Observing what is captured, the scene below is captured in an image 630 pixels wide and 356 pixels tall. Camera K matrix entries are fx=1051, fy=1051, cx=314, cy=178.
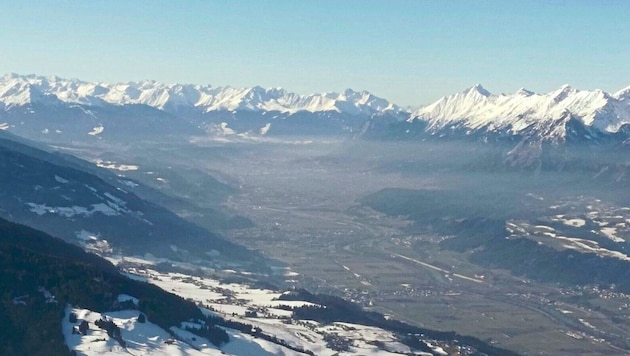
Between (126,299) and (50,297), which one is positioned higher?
Answer: (50,297)

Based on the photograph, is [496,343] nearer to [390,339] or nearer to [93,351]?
[390,339]

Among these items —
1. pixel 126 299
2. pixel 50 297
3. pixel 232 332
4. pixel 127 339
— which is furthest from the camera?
pixel 232 332

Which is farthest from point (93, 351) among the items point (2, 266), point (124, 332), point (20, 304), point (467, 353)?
point (467, 353)

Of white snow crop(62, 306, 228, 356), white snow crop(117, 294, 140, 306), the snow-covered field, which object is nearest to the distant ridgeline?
white snow crop(117, 294, 140, 306)

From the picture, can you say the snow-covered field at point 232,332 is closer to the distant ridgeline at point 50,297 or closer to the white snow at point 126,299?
the white snow at point 126,299

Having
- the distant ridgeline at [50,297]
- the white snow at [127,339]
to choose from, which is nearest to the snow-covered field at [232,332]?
the white snow at [127,339]

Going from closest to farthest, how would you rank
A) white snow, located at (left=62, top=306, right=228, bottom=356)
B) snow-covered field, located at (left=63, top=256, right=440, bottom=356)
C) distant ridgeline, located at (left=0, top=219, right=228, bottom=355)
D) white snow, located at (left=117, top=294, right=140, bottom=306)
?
white snow, located at (left=62, top=306, right=228, bottom=356)
distant ridgeline, located at (left=0, top=219, right=228, bottom=355)
snow-covered field, located at (left=63, top=256, right=440, bottom=356)
white snow, located at (left=117, top=294, right=140, bottom=306)

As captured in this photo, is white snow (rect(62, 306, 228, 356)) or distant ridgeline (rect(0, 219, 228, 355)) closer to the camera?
white snow (rect(62, 306, 228, 356))

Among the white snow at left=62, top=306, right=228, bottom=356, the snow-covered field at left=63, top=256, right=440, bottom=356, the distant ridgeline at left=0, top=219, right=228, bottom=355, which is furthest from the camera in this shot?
the snow-covered field at left=63, top=256, right=440, bottom=356

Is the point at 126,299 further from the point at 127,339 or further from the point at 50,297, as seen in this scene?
the point at 127,339

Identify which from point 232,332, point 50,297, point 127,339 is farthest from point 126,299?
point 232,332

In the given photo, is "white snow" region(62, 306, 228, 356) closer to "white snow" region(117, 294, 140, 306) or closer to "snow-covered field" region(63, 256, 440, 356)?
"snow-covered field" region(63, 256, 440, 356)
